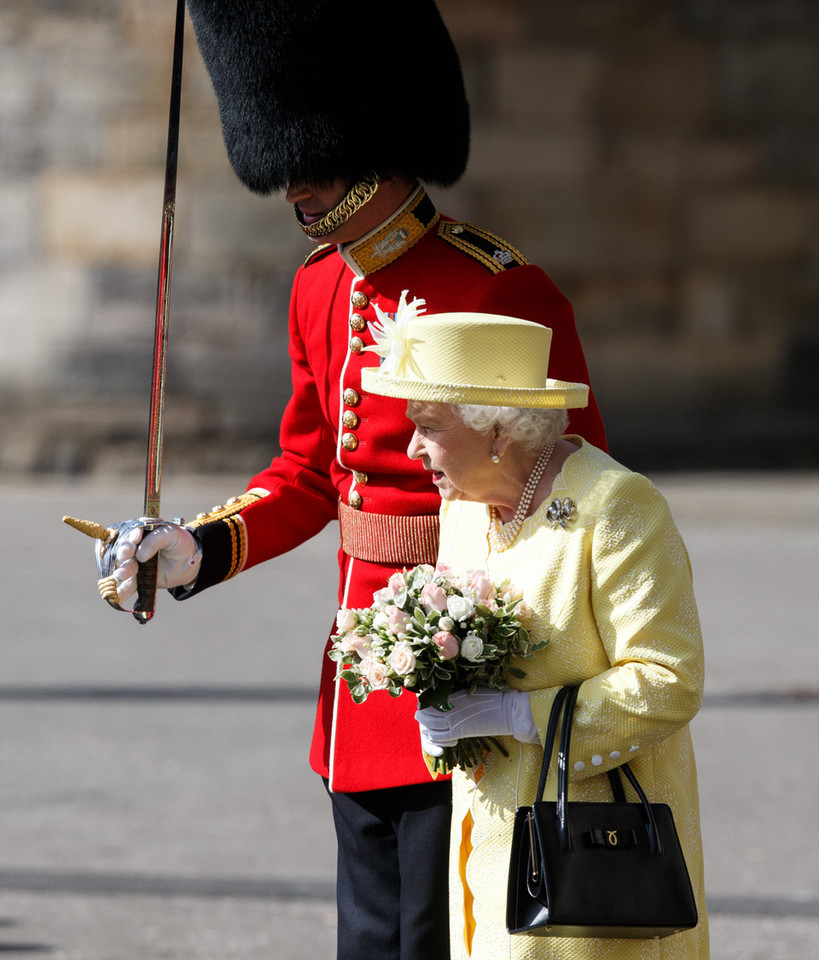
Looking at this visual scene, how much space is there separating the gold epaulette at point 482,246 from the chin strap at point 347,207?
17cm

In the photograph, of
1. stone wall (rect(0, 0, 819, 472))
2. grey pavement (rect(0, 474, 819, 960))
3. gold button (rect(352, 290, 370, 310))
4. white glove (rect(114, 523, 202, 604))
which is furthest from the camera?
stone wall (rect(0, 0, 819, 472))

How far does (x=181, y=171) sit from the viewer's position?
1098cm

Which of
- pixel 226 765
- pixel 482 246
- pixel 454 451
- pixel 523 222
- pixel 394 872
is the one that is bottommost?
pixel 226 765

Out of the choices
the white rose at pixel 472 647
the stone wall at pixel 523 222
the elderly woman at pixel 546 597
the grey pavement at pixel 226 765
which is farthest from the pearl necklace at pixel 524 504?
A: the stone wall at pixel 523 222

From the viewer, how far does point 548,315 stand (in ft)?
9.12

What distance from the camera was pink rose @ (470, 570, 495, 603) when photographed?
235 centimetres

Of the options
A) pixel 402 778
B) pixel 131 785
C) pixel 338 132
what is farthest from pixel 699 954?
pixel 131 785

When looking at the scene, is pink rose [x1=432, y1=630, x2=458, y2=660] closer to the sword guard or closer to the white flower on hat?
the white flower on hat

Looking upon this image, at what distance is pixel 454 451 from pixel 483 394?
116mm

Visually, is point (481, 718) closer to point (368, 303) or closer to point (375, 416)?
point (375, 416)

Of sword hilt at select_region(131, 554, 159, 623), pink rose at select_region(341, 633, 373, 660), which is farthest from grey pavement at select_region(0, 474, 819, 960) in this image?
pink rose at select_region(341, 633, 373, 660)

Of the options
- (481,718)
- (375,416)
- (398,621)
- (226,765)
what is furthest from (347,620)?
(226,765)

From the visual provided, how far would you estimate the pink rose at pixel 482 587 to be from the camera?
7.70ft

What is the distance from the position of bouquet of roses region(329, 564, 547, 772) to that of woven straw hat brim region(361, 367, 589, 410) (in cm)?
27
